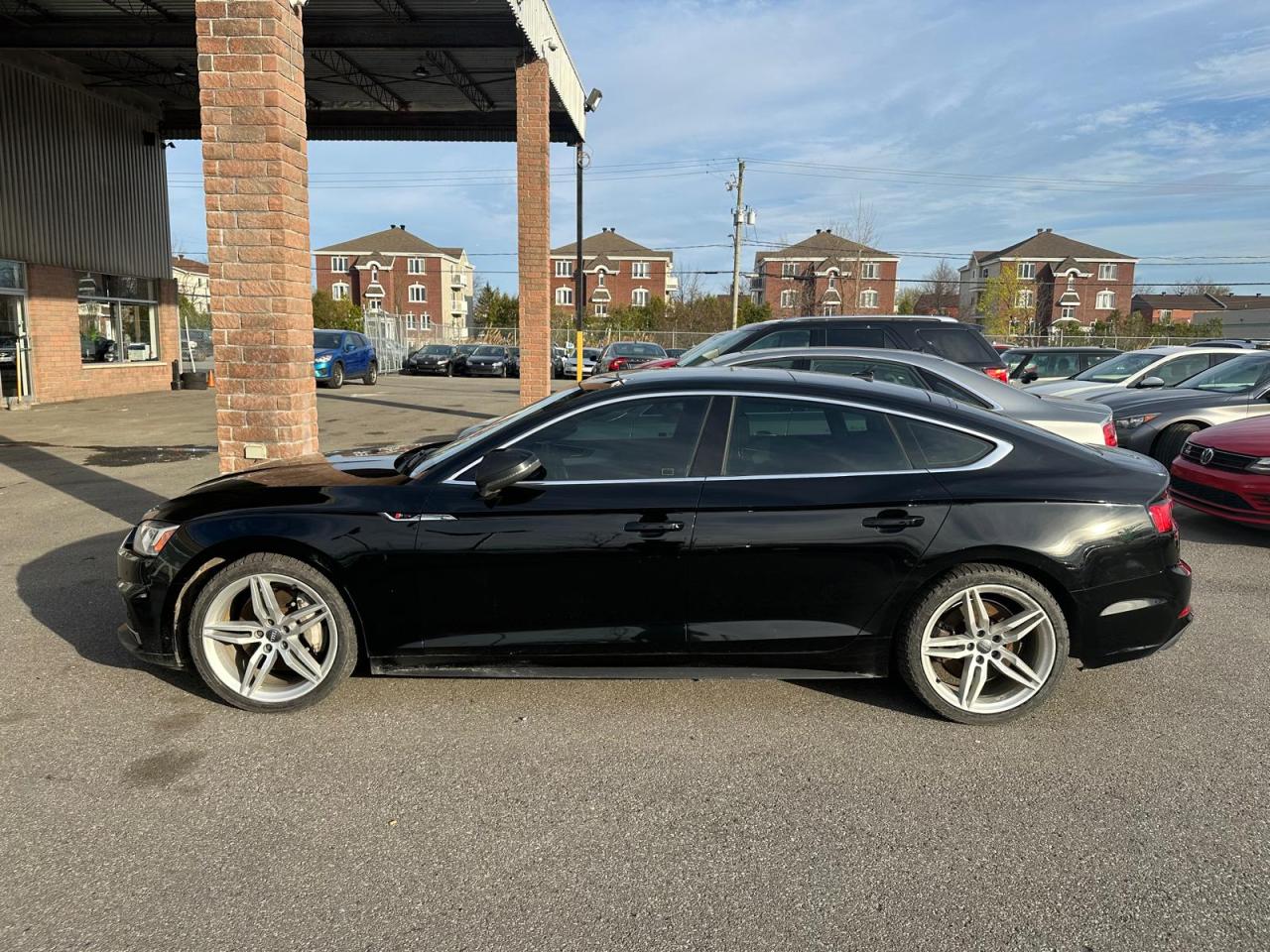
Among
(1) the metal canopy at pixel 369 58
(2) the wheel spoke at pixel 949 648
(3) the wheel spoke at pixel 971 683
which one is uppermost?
(1) the metal canopy at pixel 369 58

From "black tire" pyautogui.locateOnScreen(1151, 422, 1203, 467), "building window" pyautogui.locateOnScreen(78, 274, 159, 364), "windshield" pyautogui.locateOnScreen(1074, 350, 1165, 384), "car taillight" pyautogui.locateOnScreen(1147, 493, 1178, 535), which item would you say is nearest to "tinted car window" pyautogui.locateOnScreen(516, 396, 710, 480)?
"car taillight" pyautogui.locateOnScreen(1147, 493, 1178, 535)

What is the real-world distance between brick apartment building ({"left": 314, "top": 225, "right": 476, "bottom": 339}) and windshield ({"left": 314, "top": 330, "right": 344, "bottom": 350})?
184 ft

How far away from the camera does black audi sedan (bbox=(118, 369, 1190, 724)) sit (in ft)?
11.9

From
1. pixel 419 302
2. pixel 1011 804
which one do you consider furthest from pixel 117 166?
pixel 419 302

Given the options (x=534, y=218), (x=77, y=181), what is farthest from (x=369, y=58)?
(x=77, y=181)

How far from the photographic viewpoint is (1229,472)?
6.93 meters

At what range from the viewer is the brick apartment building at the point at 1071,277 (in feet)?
240

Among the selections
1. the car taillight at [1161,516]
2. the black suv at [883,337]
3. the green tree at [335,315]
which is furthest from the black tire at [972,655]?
the green tree at [335,315]

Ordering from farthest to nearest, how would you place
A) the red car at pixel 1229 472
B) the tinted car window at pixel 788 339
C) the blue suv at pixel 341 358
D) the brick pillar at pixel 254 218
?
1. the blue suv at pixel 341 358
2. the tinted car window at pixel 788 339
3. the red car at pixel 1229 472
4. the brick pillar at pixel 254 218

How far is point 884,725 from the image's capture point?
12.2 ft

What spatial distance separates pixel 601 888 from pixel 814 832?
774mm

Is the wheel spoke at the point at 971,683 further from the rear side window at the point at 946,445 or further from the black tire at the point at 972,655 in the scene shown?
the rear side window at the point at 946,445

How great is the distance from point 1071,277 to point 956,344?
245 ft

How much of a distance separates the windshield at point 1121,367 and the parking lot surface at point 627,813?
8.93 meters
